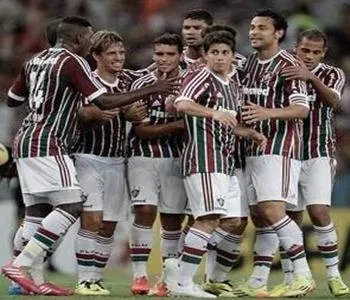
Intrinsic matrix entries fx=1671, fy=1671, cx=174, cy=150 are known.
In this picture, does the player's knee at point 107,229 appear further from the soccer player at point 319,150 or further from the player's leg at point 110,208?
the soccer player at point 319,150

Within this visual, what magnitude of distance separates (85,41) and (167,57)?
74cm

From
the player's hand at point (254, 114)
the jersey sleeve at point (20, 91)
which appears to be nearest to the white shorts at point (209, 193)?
the player's hand at point (254, 114)

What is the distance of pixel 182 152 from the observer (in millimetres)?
14219

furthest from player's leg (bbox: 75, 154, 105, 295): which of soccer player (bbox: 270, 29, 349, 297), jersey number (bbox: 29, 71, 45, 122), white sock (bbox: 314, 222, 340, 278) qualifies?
white sock (bbox: 314, 222, 340, 278)

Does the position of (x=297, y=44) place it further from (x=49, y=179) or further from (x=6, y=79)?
(x=6, y=79)

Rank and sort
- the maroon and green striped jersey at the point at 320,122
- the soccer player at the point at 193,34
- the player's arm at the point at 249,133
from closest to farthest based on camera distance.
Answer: the player's arm at the point at 249,133
the maroon and green striped jersey at the point at 320,122
the soccer player at the point at 193,34

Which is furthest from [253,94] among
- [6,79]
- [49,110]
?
[6,79]

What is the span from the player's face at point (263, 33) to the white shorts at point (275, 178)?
0.96 m

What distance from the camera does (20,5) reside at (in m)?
23.8

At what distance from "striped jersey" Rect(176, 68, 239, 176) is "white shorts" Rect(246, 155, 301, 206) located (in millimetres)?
442

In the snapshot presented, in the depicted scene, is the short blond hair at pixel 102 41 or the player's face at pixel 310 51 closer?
the short blond hair at pixel 102 41

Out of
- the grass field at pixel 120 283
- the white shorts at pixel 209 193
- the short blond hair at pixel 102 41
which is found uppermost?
the short blond hair at pixel 102 41

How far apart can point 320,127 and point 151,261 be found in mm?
5349

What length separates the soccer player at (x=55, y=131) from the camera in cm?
1380
